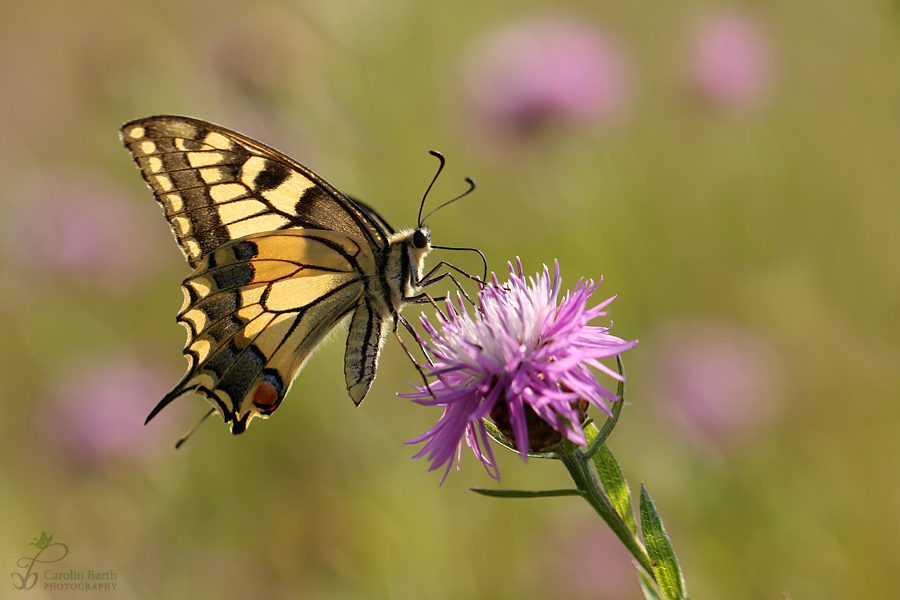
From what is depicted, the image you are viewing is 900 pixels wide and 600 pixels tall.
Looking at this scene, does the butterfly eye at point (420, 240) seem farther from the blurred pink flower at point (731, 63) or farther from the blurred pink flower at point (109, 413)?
the blurred pink flower at point (731, 63)

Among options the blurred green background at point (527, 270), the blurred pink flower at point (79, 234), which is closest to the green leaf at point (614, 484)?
the blurred green background at point (527, 270)

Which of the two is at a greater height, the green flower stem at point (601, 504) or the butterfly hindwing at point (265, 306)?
the butterfly hindwing at point (265, 306)

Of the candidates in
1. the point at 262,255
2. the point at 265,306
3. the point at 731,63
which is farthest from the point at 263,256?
the point at 731,63

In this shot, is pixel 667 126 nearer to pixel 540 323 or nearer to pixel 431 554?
pixel 431 554

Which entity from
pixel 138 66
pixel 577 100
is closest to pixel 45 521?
pixel 138 66

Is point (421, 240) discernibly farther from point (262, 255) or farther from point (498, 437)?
point (498, 437)

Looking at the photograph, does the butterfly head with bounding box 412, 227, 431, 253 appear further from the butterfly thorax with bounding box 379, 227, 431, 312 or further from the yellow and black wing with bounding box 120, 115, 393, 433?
the yellow and black wing with bounding box 120, 115, 393, 433

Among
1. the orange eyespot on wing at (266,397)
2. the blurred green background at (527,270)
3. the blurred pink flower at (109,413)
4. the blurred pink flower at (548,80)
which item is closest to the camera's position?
the orange eyespot on wing at (266,397)

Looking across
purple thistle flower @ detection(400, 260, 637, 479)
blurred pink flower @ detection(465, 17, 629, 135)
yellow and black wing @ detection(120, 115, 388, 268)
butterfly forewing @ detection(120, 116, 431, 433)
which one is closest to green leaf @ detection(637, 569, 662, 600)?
purple thistle flower @ detection(400, 260, 637, 479)
